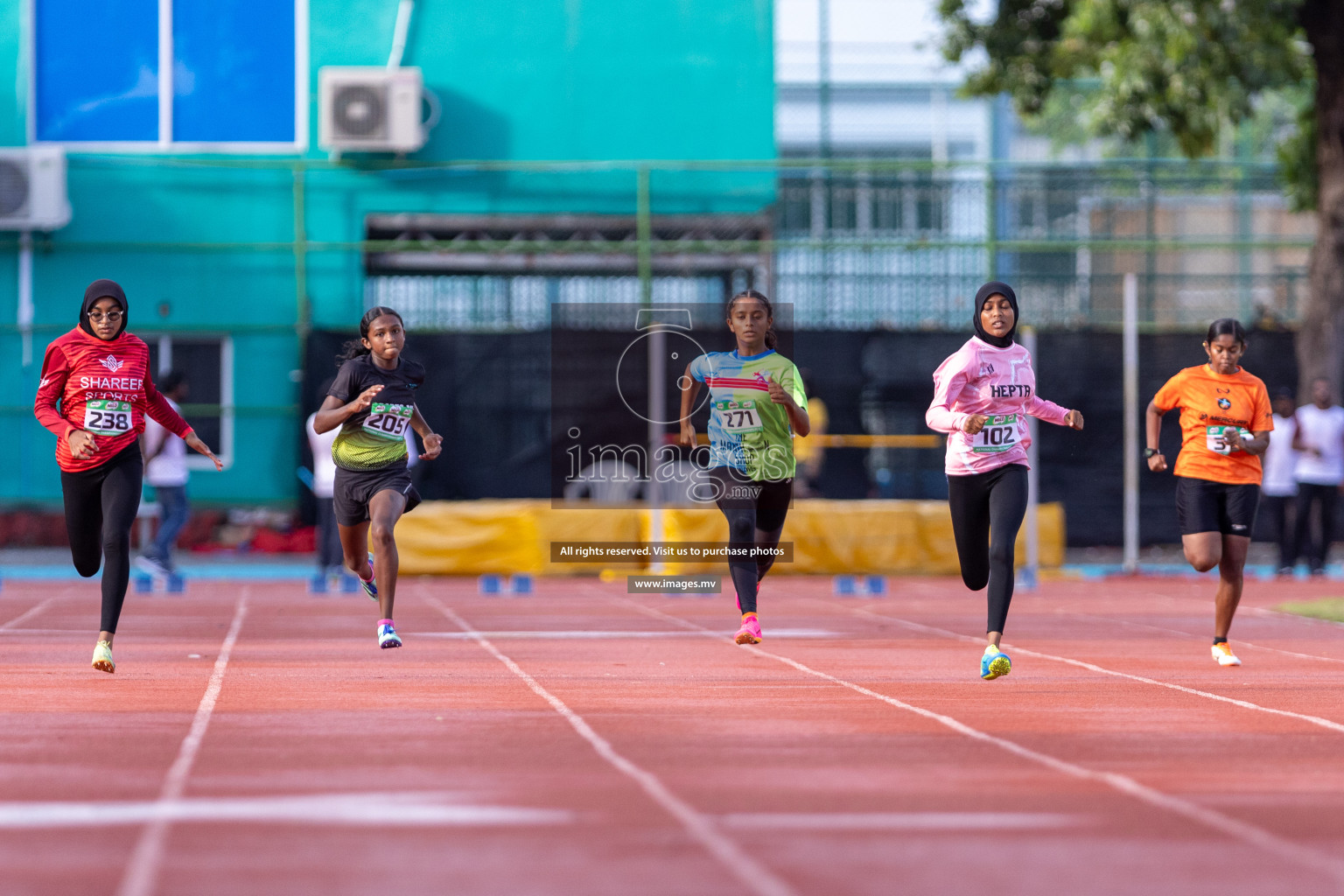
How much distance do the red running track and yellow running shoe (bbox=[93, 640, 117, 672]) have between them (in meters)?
0.06

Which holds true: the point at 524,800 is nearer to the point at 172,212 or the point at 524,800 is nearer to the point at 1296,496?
the point at 1296,496

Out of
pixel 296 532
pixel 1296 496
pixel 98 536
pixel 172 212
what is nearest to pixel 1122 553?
pixel 1296 496

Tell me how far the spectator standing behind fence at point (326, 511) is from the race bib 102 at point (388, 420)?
19.0 ft

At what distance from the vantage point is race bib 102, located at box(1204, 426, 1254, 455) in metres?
10.5

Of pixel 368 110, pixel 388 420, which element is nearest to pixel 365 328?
pixel 388 420

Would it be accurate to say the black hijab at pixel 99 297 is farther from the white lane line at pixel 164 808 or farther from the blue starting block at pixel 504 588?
the blue starting block at pixel 504 588

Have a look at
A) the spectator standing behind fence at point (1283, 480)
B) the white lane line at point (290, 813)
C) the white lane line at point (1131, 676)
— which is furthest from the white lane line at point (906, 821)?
the spectator standing behind fence at point (1283, 480)

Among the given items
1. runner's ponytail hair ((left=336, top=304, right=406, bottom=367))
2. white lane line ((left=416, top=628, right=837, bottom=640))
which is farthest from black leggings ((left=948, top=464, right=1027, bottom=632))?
runner's ponytail hair ((left=336, top=304, right=406, bottom=367))

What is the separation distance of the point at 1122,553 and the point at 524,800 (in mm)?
16640

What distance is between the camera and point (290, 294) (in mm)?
24109

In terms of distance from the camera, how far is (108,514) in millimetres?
9688

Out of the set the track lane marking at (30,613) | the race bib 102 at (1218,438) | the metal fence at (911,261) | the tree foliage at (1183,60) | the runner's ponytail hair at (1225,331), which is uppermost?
the tree foliage at (1183,60)

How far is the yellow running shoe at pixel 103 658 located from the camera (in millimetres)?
9641

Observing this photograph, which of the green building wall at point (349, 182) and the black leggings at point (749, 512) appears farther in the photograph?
the green building wall at point (349, 182)
